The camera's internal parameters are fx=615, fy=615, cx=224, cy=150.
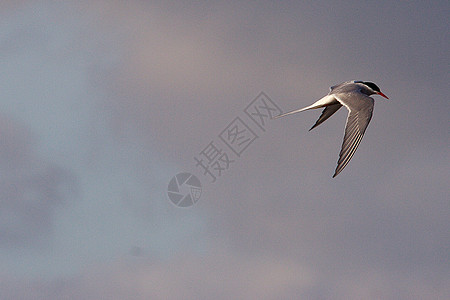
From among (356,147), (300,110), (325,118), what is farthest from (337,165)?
(325,118)

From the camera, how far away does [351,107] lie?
860 inches

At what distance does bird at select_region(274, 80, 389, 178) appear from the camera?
20.6 m

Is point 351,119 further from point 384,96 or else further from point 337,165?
point 384,96

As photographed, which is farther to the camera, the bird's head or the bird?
the bird's head

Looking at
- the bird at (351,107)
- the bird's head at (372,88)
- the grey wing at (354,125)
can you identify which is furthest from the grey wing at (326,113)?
the grey wing at (354,125)

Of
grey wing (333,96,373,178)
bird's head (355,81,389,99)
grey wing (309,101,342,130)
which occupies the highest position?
grey wing (309,101,342,130)

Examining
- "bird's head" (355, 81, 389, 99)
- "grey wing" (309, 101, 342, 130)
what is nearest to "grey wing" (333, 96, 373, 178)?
"bird's head" (355, 81, 389, 99)

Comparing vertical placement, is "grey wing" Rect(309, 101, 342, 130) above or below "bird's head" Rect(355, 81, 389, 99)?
above

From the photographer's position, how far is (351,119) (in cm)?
2134

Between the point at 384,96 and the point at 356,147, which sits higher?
the point at 384,96

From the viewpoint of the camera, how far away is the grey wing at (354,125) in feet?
66.4

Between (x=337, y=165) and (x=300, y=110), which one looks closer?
(x=337, y=165)

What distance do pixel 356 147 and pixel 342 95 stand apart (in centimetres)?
300

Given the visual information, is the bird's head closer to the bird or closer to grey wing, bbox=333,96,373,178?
the bird
